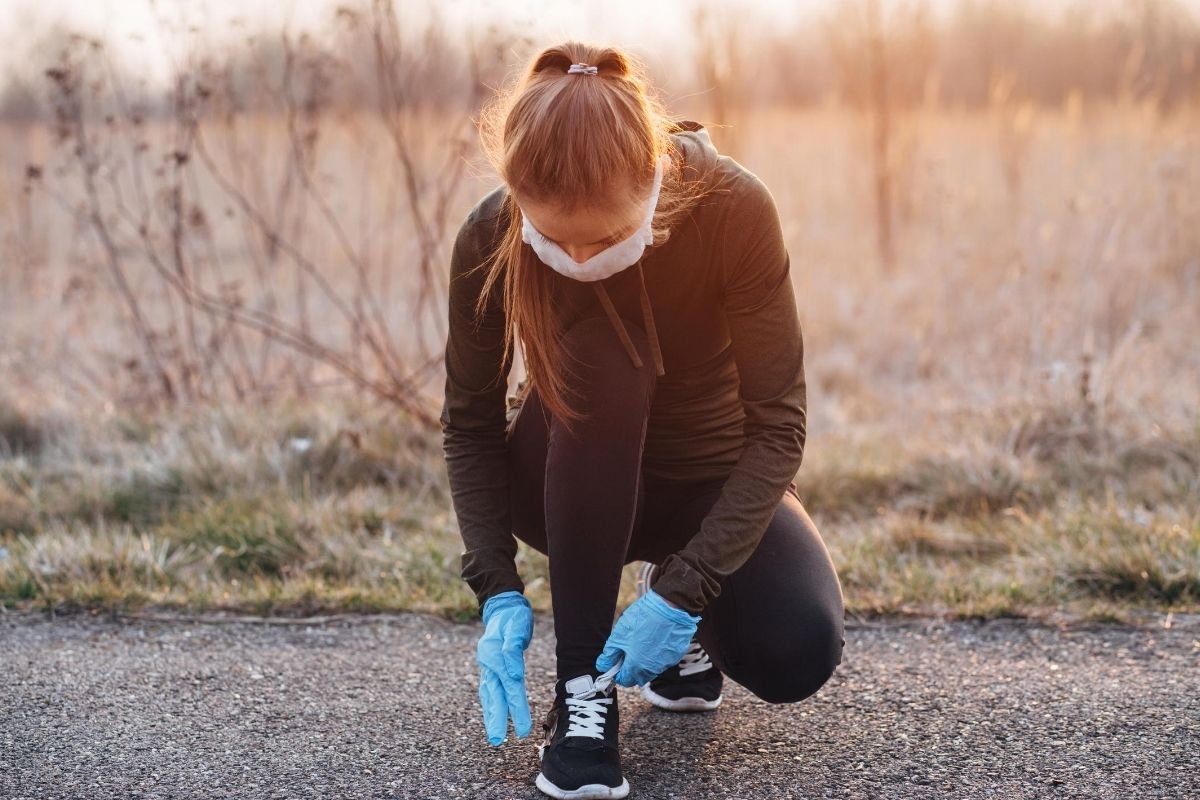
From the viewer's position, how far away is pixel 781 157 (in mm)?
6586

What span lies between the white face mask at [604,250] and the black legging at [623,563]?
14 cm

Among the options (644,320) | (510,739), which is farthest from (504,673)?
(644,320)

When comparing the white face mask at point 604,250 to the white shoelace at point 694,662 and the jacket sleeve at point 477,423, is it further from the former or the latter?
the white shoelace at point 694,662

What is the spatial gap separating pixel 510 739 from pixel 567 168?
3.14 feet

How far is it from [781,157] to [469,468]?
5.12 meters

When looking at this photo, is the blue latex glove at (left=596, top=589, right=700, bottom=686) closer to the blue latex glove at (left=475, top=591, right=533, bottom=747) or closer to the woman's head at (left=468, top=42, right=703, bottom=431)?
the blue latex glove at (left=475, top=591, right=533, bottom=747)

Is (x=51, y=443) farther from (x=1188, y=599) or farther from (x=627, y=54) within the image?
(x=1188, y=599)

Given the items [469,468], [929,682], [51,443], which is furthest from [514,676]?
[51,443]

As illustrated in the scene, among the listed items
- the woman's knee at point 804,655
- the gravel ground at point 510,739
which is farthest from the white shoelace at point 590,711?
the woman's knee at point 804,655

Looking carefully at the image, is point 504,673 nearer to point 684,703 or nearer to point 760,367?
point 684,703

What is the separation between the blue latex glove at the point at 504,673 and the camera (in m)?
1.69

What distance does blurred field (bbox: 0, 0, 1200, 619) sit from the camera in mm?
2604

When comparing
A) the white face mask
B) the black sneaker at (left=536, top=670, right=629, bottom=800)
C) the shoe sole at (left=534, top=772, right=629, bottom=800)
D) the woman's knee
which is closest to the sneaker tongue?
the black sneaker at (left=536, top=670, right=629, bottom=800)

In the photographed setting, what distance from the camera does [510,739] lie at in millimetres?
1888
